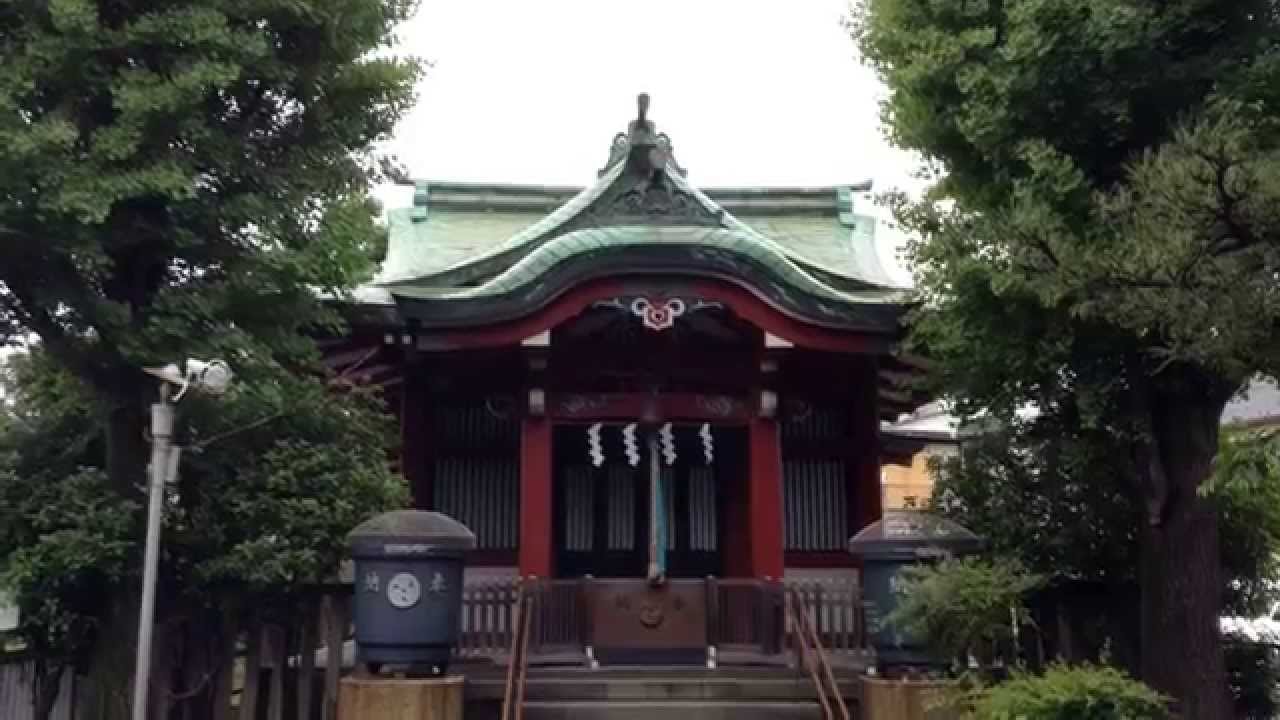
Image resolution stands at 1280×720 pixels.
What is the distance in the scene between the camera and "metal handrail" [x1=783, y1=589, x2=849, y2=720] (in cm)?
913

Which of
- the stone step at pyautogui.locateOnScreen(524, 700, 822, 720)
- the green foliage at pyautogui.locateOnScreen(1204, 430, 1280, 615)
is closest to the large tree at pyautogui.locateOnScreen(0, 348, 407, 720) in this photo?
the stone step at pyautogui.locateOnScreen(524, 700, 822, 720)

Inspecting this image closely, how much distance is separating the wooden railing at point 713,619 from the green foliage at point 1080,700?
2.97 metres

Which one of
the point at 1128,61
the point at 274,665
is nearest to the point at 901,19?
the point at 1128,61

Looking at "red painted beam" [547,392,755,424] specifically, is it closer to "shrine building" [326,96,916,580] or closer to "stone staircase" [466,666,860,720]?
A: "shrine building" [326,96,916,580]

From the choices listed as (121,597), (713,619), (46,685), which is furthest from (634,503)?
(46,685)

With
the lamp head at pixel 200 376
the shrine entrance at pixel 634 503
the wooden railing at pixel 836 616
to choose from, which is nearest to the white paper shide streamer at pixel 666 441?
the shrine entrance at pixel 634 503

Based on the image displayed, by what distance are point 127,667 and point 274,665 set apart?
4.92 ft

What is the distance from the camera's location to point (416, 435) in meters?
12.9

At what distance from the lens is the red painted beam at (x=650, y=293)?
1152 centimetres

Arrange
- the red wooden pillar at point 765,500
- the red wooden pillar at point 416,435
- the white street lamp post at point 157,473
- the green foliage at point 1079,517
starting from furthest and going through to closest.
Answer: the red wooden pillar at point 416,435 < the red wooden pillar at point 765,500 < the green foliage at point 1079,517 < the white street lamp post at point 157,473

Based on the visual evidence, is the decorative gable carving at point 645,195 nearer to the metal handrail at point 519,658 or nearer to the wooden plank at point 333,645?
the metal handrail at point 519,658

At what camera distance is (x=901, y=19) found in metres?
9.42

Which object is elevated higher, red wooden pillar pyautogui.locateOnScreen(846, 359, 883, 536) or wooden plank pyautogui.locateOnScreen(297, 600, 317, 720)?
red wooden pillar pyautogui.locateOnScreen(846, 359, 883, 536)

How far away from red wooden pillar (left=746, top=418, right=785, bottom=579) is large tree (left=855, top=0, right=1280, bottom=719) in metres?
2.82
